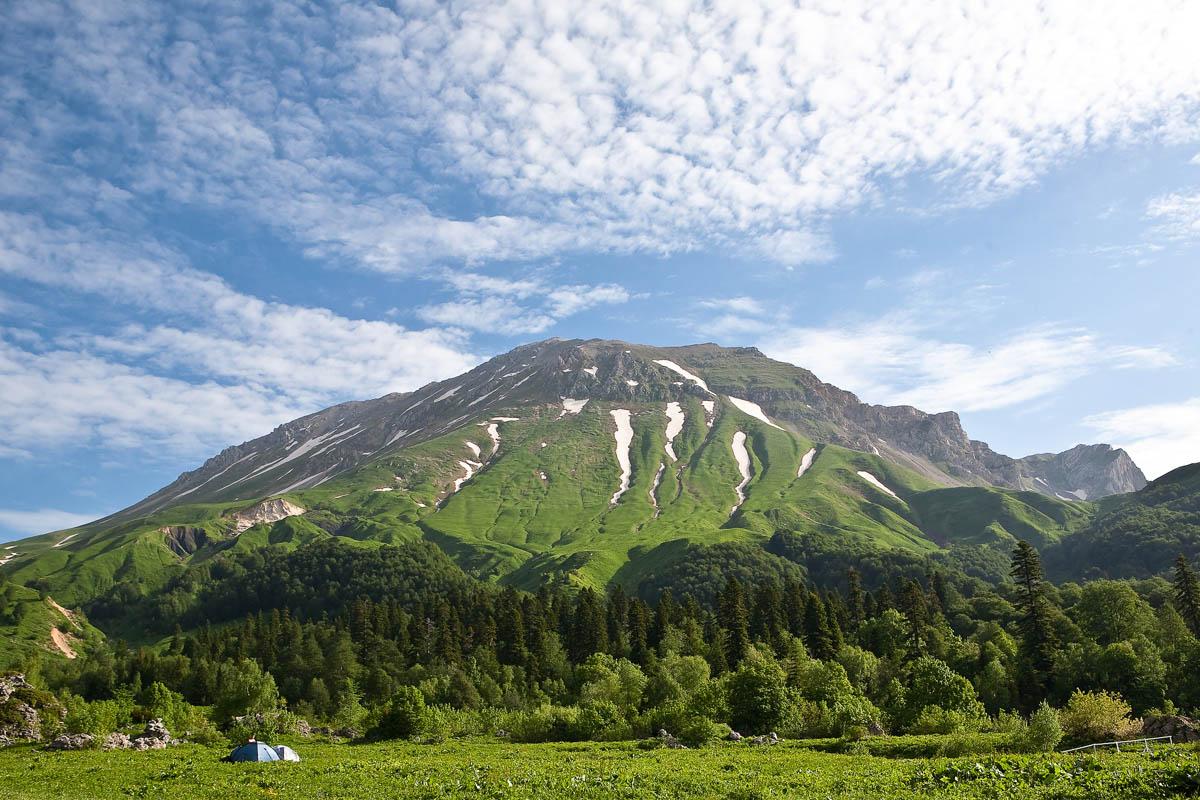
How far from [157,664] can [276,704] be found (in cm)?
5695

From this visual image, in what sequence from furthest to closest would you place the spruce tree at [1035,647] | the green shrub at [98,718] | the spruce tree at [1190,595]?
the spruce tree at [1190,595] < the spruce tree at [1035,647] < the green shrub at [98,718]

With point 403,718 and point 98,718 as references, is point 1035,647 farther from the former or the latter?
point 98,718

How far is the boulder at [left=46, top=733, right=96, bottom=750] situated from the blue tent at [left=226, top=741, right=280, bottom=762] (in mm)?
19918

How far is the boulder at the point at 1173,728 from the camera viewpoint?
144ft

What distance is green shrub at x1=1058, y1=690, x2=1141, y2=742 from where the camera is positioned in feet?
149

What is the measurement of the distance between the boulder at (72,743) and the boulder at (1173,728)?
3011 inches

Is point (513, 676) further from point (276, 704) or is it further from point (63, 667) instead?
point (63, 667)

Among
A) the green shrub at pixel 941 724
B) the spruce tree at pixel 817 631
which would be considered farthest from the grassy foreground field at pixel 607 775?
the spruce tree at pixel 817 631

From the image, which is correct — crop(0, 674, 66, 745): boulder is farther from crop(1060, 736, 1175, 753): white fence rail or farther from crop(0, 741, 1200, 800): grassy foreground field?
crop(1060, 736, 1175, 753): white fence rail

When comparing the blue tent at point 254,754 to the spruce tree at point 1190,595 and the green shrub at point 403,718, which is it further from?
the spruce tree at point 1190,595

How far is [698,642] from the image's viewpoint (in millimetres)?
122062

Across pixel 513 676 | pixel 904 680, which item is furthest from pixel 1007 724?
pixel 513 676

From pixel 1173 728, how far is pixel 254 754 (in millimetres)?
57372

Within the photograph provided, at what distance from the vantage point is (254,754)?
1886 inches
